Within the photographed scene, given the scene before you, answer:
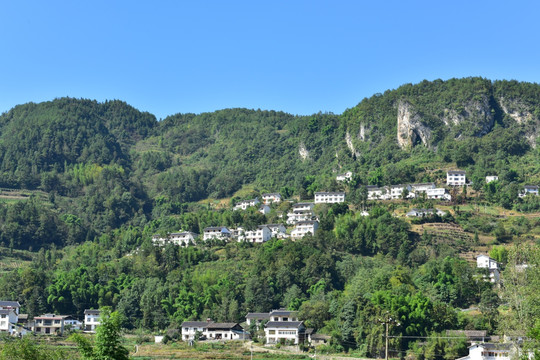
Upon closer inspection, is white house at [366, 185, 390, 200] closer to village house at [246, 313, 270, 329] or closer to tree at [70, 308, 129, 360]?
village house at [246, 313, 270, 329]

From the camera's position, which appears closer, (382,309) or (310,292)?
(382,309)

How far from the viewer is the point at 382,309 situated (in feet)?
217

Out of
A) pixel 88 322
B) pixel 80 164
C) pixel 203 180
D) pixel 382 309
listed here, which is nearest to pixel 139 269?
pixel 88 322

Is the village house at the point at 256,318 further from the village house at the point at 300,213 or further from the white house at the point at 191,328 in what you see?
the village house at the point at 300,213

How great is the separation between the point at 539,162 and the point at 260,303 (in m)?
59.1

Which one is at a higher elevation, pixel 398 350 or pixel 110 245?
pixel 110 245

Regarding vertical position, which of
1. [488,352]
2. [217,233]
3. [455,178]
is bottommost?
[488,352]

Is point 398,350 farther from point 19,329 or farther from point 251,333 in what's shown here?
point 19,329

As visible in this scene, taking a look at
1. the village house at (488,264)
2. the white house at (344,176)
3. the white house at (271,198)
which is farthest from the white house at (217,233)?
the village house at (488,264)

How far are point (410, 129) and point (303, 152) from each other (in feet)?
91.6

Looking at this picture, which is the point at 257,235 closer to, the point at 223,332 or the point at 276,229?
the point at 276,229

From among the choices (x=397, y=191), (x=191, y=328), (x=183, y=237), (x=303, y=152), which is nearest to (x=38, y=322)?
(x=191, y=328)

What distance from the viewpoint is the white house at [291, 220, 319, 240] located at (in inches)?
3999

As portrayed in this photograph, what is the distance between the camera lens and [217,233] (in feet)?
342
